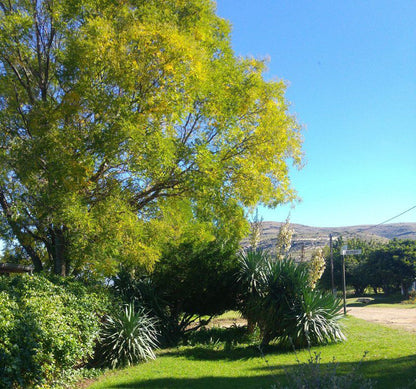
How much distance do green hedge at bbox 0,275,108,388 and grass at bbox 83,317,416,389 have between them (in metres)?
1.28

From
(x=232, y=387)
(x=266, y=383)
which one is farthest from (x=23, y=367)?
(x=266, y=383)

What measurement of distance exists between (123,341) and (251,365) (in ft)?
10.0

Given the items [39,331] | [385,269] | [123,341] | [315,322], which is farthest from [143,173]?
[385,269]

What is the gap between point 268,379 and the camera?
27.4 feet

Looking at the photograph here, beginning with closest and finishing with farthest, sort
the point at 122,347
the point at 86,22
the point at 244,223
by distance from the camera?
the point at 122,347 < the point at 86,22 < the point at 244,223

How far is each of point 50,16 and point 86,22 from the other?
4.00 ft

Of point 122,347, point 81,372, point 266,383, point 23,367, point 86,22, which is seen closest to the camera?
point 23,367

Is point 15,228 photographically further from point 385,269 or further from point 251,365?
point 385,269

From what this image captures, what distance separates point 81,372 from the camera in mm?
9086

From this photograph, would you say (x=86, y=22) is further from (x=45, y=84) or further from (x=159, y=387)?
(x=159, y=387)

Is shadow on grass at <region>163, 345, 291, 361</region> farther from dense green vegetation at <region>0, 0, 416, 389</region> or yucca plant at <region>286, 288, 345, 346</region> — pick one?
yucca plant at <region>286, 288, 345, 346</region>

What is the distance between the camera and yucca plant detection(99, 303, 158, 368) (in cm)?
1039

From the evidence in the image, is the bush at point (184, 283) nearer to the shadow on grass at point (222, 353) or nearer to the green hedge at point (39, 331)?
the shadow on grass at point (222, 353)

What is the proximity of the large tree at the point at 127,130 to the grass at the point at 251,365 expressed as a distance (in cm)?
278
